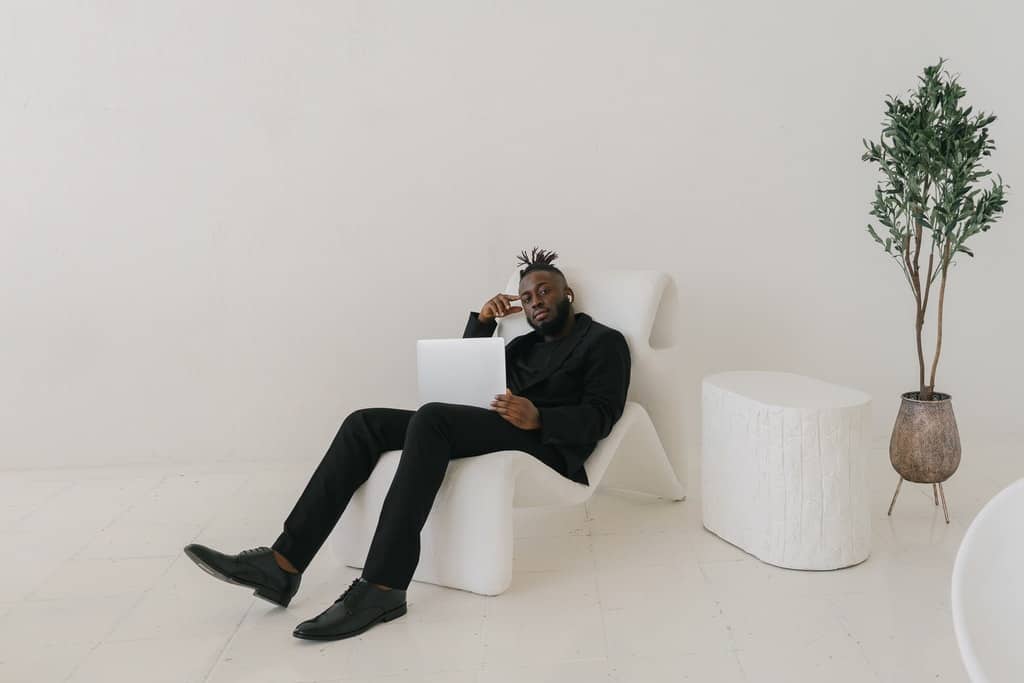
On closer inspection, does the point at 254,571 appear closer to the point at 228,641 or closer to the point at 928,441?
the point at 228,641

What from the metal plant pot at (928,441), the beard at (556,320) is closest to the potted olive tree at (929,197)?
the metal plant pot at (928,441)

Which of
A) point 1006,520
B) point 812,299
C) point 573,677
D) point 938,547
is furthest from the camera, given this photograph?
point 812,299

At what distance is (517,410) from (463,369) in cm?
23

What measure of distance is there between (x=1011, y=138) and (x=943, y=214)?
4.09 ft

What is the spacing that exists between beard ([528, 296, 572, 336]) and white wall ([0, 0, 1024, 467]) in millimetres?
905

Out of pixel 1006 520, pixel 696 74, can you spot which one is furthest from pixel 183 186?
pixel 1006 520

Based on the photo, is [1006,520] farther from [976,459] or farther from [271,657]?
[976,459]

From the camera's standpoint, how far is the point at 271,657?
2334 millimetres

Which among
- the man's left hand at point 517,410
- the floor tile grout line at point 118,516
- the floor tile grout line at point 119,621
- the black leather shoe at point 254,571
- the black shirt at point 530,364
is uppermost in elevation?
the black shirt at point 530,364

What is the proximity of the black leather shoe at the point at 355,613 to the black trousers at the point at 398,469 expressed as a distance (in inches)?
1.4

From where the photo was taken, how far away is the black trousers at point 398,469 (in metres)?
2.52

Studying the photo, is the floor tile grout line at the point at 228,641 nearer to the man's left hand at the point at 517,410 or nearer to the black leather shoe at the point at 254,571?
the black leather shoe at the point at 254,571

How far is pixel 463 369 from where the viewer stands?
291 cm

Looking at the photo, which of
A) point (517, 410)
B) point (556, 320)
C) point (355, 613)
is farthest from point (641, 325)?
point (355, 613)
